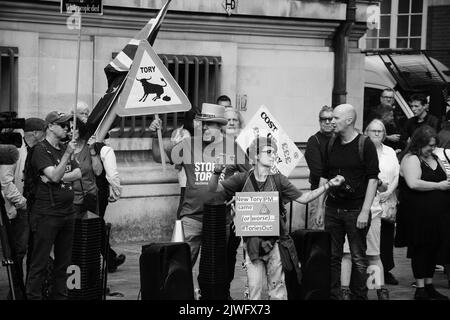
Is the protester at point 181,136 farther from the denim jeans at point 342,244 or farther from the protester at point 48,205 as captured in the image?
the denim jeans at point 342,244

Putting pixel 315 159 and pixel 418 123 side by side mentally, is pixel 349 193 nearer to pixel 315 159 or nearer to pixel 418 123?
pixel 315 159

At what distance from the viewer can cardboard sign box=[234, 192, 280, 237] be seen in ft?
32.6

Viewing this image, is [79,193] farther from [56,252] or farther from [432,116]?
[432,116]

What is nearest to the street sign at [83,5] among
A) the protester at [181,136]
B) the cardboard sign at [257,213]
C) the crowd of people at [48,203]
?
the crowd of people at [48,203]

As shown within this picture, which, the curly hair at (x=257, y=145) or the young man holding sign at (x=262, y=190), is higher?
the curly hair at (x=257, y=145)

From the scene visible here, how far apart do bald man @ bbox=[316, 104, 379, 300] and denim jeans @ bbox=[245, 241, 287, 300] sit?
98 centimetres

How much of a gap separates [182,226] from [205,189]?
65 centimetres

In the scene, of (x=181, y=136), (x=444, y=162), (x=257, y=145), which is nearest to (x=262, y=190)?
(x=257, y=145)

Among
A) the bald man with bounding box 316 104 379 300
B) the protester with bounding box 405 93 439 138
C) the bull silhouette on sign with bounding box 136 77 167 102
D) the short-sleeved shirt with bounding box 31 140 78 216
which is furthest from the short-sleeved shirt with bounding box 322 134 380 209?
the protester with bounding box 405 93 439 138

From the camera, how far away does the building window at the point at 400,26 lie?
2569 centimetres

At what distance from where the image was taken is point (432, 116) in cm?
1501

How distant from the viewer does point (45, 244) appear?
10.4m

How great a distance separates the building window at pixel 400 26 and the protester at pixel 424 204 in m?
13.8

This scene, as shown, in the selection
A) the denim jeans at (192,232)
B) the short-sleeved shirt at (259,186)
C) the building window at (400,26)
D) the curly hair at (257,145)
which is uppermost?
the building window at (400,26)
